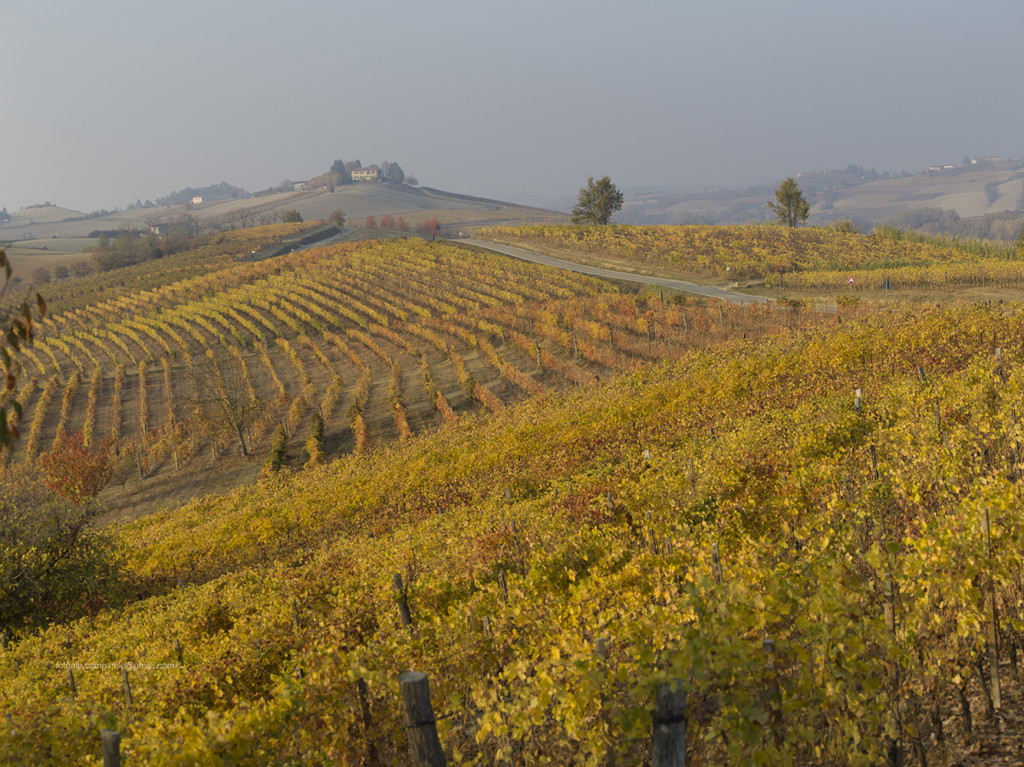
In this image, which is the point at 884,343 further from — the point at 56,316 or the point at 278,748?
the point at 56,316

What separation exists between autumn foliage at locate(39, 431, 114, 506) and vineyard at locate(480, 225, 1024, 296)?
145 ft

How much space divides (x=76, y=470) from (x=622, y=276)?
41.4 meters

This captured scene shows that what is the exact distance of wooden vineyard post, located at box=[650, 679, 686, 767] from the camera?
3.96m

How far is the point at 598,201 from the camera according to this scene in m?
80.2

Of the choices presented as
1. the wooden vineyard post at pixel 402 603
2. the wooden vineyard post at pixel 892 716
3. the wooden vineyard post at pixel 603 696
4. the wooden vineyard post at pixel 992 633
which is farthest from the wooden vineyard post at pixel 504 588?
the wooden vineyard post at pixel 992 633

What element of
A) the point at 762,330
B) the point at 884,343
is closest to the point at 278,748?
the point at 884,343

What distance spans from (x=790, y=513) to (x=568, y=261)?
53.4 m

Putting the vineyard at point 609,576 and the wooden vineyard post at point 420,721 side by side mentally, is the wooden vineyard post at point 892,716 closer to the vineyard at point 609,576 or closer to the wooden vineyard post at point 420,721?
the vineyard at point 609,576

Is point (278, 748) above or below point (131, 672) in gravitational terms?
above

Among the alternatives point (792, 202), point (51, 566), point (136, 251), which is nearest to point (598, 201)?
point (792, 202)

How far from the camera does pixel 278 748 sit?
5.09 m

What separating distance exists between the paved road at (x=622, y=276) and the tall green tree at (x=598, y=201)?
606 inches

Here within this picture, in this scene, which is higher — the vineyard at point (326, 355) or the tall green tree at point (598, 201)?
the tall green tree at point (598, 201)

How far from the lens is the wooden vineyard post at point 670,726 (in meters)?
3.96
